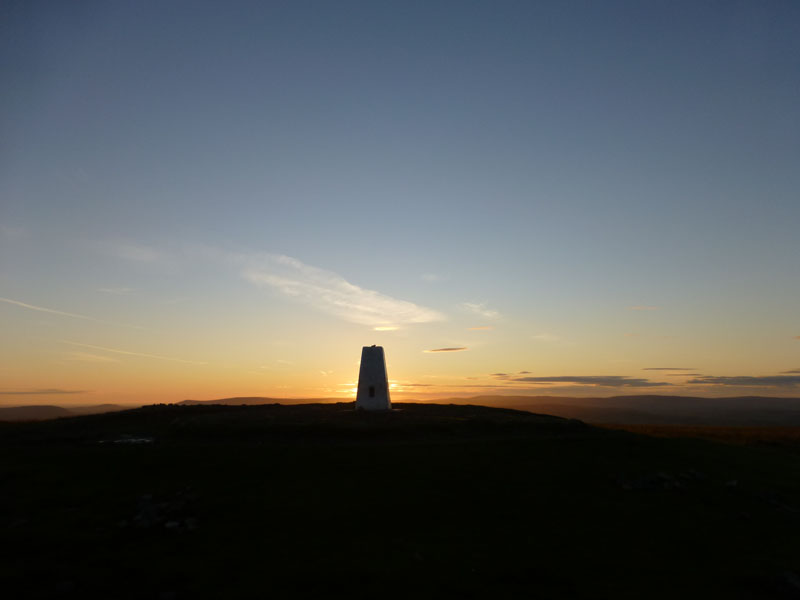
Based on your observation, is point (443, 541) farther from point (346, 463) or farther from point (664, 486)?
point (664, 486)

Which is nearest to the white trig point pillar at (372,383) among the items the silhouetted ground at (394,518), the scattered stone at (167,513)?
the silhouetted ground at (394,518)

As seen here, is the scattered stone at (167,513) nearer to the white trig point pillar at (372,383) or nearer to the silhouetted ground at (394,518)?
the silhouetted ground at (394,518)

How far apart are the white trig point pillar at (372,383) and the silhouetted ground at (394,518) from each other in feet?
37.0

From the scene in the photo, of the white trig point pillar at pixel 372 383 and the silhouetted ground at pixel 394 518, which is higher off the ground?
the white trig point pillar at pixel 372 383

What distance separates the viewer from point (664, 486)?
21.4 m

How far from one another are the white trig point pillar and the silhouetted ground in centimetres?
1129

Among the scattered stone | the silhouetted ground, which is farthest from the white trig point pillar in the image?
the scattered stone

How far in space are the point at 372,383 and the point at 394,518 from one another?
23.0 m

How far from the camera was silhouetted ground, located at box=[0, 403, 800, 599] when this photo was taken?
44.4 ft

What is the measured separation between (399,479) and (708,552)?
1044 cm

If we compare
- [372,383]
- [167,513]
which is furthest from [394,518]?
[372,383]

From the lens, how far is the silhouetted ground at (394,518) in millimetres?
13539

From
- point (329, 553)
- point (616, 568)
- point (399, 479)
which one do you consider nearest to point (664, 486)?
point (616, 568)

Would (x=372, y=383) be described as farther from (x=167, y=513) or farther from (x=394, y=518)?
(x=167, y=513)
